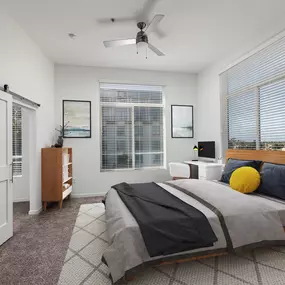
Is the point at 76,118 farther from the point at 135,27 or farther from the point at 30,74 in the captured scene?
the point at 135,27

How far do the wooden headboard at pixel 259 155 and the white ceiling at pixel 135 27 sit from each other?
6.43ft

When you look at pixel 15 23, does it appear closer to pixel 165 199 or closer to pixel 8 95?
pixel 8 95

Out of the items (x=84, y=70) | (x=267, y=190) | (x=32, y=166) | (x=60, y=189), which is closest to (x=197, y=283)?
(x=267, y=190)

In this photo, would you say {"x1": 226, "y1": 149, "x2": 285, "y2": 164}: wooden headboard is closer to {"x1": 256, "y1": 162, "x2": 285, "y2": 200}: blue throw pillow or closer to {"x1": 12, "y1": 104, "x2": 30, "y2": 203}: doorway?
{"x1": 256, "y1": 162, "x2": 285, "y2": 200}: blue throw pillow

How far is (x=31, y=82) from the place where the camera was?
11.3 ft

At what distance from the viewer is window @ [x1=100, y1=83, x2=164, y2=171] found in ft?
16.3

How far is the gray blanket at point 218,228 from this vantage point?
165 cm

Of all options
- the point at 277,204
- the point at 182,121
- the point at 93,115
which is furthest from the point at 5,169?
the point at 182,121

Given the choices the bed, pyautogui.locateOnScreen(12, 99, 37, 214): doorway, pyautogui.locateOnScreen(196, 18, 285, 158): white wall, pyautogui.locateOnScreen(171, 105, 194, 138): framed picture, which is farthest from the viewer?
pyautogui.locateOnScreen(171, 105, 194, 138): framed picture

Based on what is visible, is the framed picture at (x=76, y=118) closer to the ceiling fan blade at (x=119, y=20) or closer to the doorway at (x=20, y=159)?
the doorway at (x=20, y=159)

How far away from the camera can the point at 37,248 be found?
2371mm

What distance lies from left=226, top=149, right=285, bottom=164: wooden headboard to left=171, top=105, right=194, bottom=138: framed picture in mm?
1482

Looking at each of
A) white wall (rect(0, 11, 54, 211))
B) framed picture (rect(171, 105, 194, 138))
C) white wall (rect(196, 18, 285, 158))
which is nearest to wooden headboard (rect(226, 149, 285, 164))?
white wall (rect(196, 18, 285, 158))

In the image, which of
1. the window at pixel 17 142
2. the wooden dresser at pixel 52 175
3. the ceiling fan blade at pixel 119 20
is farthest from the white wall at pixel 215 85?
the window at pixel 17 142
